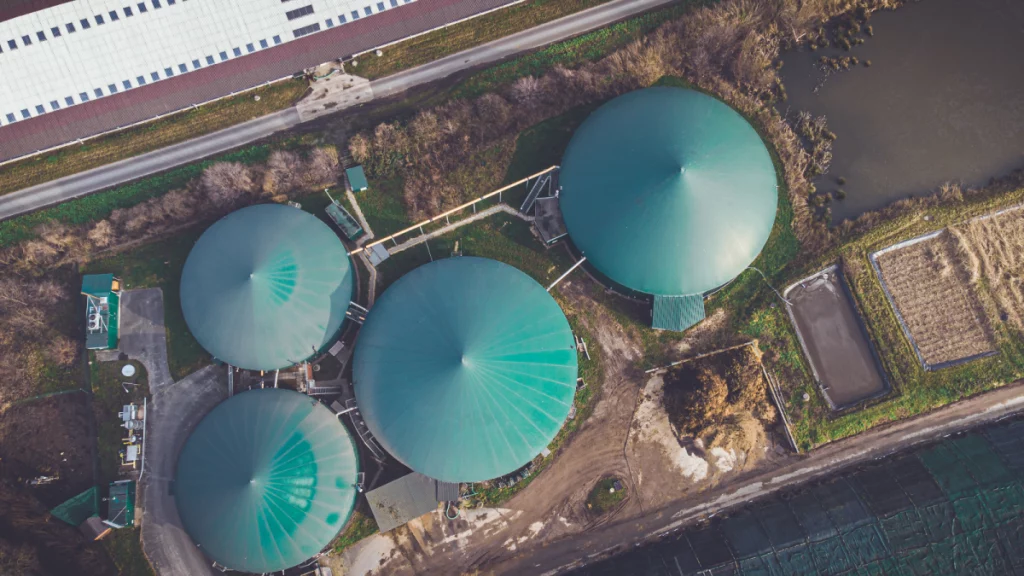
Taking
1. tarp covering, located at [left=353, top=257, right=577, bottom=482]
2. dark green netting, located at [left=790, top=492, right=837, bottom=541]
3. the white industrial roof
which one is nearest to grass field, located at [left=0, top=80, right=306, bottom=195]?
the white industrial roof

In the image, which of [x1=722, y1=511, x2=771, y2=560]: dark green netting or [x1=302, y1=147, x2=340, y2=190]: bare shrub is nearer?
[x1=722, y1=511, x2=771, y2=560]: dark green netting

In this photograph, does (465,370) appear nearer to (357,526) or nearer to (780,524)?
(357,526)

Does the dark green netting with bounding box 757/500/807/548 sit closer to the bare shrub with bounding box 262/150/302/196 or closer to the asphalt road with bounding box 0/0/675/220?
the asphalt road with bounding box 0/0/675/220

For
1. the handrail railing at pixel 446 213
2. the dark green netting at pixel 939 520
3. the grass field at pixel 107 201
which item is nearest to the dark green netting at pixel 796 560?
the dark green netting at pixel 939 520

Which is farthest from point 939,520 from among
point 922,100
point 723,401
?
point 922,100

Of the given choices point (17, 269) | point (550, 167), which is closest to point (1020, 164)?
point (550, 167)

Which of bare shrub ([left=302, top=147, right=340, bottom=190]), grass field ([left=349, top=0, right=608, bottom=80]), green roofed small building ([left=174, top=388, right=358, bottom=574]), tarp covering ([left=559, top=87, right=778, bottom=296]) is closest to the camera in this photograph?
green roofed small building ([left=174, top=388, right=358, bottom=574])
